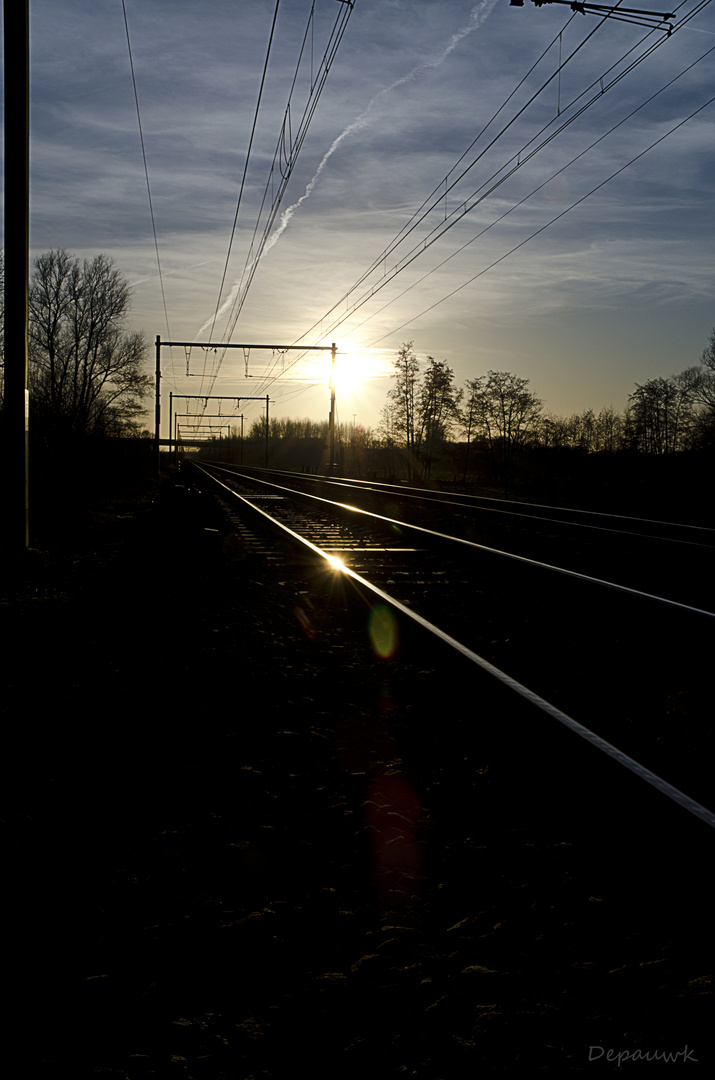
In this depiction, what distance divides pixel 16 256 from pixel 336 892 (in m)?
10.1

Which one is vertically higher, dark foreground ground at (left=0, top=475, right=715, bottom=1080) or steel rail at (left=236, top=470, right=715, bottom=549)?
steel rail at (left=236, top=470, right=715, bottom=549)

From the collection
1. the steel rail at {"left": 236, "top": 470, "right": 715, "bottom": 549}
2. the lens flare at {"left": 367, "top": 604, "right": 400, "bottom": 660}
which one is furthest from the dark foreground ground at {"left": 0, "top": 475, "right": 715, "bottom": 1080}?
the steel rail at {"left": 236, "top": 470, "right": 715, "bottom": 549}

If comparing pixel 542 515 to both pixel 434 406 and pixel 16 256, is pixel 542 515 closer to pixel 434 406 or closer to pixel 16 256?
pixel 16 256

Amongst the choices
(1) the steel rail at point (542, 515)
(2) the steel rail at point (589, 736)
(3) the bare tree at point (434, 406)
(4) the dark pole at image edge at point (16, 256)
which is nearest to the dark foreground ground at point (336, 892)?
(2) the steel rail at point (589, 736)

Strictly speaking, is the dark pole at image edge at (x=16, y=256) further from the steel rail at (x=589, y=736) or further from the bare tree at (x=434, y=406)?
the bare tree at (x=434, y=406)

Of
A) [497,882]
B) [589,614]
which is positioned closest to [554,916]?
[497,882]

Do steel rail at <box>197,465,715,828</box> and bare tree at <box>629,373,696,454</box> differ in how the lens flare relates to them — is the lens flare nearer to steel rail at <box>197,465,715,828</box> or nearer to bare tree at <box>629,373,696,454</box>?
steel rail at <box>197,465,715,828</box>

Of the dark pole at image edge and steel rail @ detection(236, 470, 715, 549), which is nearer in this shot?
the dark pole at image edge

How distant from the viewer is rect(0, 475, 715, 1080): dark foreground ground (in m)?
1.74

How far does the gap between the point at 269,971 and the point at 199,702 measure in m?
2.51

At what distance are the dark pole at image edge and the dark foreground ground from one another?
6157 millimetres

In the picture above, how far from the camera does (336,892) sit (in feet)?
7.86

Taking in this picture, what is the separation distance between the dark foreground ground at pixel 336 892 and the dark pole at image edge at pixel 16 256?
6157 mm

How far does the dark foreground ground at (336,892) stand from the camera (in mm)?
1738
